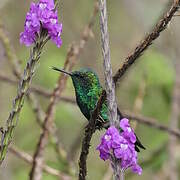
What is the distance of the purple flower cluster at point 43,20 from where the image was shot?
1848 millimetres

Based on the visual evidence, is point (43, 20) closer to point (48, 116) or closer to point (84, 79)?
point (84, 79)

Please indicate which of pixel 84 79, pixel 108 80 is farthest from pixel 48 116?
pixel 108 80

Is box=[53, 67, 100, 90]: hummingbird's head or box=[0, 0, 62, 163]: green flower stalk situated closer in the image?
box=[0, 0, 62, 163]: green flower stalk

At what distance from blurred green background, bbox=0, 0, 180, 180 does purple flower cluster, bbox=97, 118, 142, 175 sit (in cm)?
224

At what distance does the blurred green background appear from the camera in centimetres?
488

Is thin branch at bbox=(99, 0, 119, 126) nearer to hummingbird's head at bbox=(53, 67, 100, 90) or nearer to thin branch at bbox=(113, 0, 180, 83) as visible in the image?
thin branch at bbox=(113, 0, 180, 83)

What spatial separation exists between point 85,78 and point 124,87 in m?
3.15

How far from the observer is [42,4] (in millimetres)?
1843

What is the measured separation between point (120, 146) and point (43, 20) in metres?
0.54

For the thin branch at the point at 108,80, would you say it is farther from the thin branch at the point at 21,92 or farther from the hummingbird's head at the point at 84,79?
the hummingbird's head at the point at 84,79

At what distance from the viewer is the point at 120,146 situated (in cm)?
172

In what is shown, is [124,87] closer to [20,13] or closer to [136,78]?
[136,78]

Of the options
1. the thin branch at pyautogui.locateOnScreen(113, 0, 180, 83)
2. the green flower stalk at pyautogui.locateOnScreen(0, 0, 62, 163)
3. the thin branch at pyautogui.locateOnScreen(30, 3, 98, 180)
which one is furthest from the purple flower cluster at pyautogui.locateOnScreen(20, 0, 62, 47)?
the thin branch at pyautogui.locateOnScreen(30, 3, 98, 180)

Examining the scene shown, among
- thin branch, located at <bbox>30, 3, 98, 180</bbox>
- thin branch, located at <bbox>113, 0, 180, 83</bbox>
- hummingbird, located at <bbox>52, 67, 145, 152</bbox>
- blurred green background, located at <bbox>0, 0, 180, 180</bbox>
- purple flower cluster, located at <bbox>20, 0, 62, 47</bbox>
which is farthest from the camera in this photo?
blurred green background, located at <bbox>0, 0, 180, 180</bbox>
